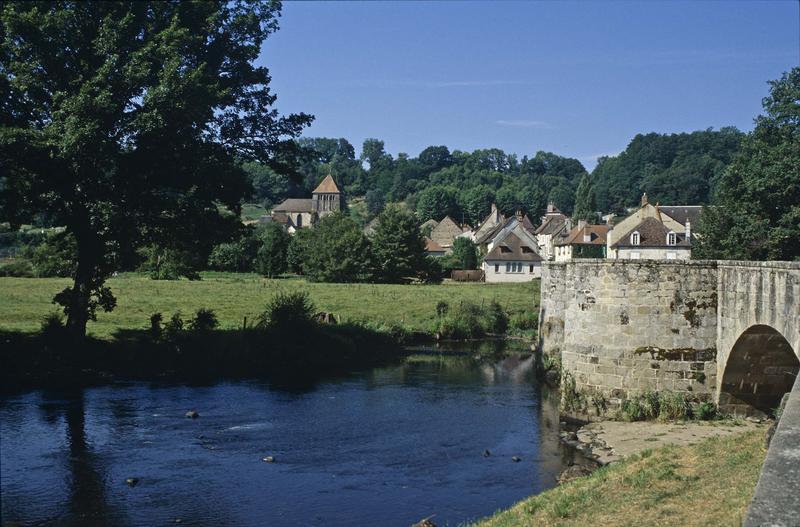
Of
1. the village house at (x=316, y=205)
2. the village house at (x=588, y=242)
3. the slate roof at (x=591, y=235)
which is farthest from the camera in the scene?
the village house at (x=316, y=205)

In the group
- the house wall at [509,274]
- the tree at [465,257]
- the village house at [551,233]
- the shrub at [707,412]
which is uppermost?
the village house at [551,233]

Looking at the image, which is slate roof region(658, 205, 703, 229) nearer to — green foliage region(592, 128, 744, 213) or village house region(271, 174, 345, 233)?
green foliage region(592, 128, 744, 213)

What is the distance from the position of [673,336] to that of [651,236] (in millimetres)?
50017

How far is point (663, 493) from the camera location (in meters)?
12.9

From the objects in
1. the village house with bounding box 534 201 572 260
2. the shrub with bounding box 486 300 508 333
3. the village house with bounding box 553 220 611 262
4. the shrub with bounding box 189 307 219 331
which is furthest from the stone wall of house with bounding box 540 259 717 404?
the village house with bounding box 534 201 572 260

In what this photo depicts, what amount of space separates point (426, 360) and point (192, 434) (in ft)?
56.6

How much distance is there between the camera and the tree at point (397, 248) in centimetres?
7231

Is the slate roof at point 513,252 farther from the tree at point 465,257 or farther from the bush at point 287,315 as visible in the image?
the bush at point 287,315

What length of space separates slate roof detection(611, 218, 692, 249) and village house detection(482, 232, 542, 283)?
38.2 ft

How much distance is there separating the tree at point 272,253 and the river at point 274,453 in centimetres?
5079

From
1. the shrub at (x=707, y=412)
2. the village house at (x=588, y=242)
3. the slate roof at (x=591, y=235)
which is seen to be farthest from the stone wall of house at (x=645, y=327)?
the slate roof at (x=591, y=235)

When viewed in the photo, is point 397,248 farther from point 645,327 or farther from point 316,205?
point 316,205

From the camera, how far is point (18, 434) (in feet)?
65.9

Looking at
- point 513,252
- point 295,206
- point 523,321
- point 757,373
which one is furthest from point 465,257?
point 295,206
